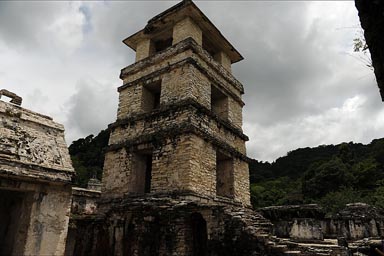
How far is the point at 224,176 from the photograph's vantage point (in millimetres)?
11102

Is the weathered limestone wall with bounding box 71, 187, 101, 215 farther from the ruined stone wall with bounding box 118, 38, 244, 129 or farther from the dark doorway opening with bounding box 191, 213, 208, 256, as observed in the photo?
the dark doorway opening with bounding box 191, 213, 208, 256

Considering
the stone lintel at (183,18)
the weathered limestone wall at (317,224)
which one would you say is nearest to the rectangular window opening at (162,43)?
the stone lintel at (183,18)

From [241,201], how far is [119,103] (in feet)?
21.8

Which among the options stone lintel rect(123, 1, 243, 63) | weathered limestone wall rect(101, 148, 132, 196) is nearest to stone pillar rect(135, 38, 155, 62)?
stone lintel rect(123, 1, 243, 63)

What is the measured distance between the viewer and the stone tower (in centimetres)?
935

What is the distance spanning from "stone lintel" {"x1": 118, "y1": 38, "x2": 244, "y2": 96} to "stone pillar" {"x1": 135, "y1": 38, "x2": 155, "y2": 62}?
540mm

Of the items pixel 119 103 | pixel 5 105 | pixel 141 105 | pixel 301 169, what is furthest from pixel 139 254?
pixel 301 169

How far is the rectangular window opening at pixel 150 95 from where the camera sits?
38.6 ft

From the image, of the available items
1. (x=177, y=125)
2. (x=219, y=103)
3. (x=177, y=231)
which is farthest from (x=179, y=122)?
(x=177, y=231)

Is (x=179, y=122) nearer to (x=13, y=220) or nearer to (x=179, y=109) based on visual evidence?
(x=179, y=109)

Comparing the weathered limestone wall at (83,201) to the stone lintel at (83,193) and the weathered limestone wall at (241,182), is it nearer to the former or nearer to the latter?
the stone lintel at (83,193)

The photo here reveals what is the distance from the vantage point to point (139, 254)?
7062 mm

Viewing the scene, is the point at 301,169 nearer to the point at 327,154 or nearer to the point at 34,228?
the point at 327,154

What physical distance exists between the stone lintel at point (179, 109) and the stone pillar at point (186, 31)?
3178 mm
